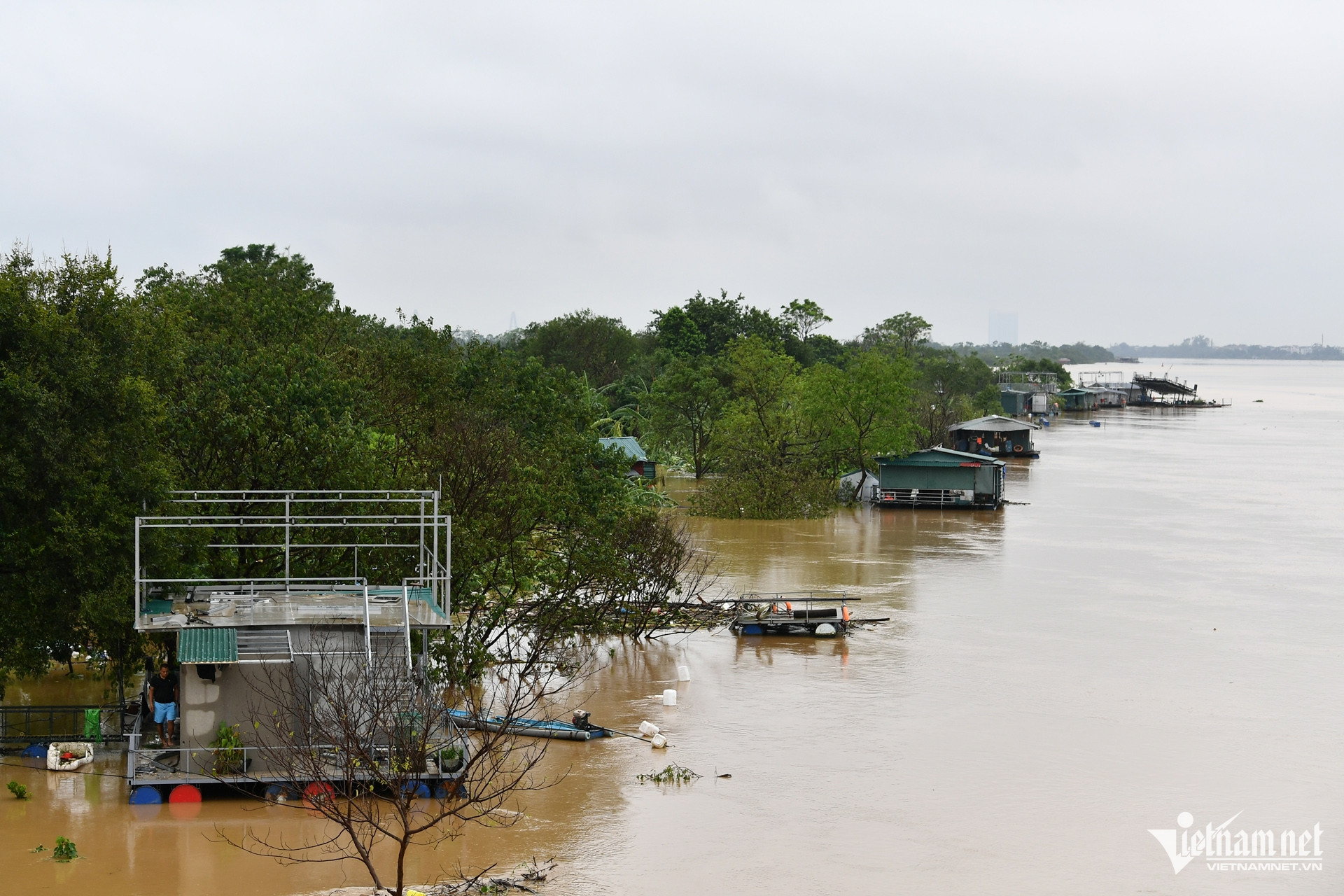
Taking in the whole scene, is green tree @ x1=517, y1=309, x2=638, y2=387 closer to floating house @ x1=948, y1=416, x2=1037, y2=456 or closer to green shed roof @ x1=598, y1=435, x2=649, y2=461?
floating house @ x1=948, y1=416, x2=1037, y2=456

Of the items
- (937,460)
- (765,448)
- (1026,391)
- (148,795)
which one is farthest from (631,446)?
(1026,391)

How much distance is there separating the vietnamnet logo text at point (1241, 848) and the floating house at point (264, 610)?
8944 mm

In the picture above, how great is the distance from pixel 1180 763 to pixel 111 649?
1575 cm

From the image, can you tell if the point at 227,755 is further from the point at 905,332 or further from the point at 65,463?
the point at 905,332

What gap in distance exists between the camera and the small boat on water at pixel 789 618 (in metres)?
26.2

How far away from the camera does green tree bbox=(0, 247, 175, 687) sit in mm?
15812

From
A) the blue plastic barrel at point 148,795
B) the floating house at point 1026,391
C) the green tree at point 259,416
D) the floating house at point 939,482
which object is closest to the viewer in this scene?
the blue plastic barrel at point 148,795

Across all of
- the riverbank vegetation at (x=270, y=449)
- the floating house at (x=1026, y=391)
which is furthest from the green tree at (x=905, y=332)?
the riverbank vegetation at (x=270, y=449)

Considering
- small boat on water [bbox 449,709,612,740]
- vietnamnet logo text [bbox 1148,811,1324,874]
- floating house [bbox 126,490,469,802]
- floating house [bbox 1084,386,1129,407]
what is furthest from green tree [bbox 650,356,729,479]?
floating house [bbox 1084,386,1129,407]

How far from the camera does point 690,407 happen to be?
5809cm

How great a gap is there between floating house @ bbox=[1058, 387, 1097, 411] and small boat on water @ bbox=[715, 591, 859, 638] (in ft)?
334

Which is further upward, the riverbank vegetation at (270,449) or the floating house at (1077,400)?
the floating house at (1077,400)

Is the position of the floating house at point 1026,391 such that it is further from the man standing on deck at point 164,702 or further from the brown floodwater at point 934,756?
the man standing on deck at point 164,702

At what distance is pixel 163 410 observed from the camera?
17719mm
